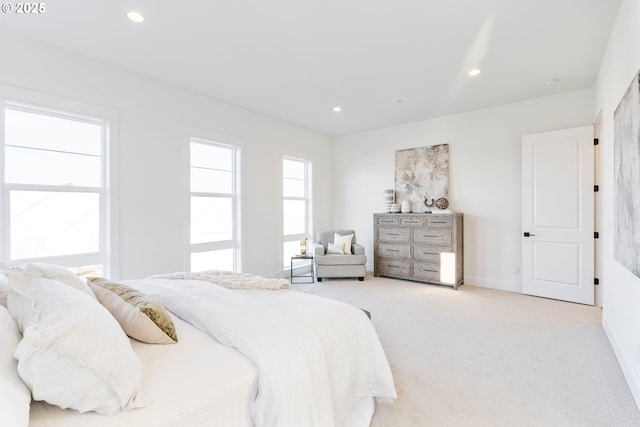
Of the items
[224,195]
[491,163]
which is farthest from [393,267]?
[224,195]

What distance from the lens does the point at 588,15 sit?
98.0 inches

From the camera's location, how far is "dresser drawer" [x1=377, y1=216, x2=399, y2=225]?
525cm

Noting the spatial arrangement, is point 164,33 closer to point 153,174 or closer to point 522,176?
point 153,174

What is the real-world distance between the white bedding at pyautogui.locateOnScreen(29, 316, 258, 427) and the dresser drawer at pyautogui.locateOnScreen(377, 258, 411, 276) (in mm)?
4198

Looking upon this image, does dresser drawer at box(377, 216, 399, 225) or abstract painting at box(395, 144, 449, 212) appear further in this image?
dresser drawer at box(377, 216, 399, 225)

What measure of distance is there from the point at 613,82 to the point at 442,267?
9.59 feet

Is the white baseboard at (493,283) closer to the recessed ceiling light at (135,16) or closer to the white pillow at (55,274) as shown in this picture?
the white pillow at (55,274)

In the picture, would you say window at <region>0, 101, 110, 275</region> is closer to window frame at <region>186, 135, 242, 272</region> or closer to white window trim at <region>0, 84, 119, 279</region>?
white window trim at <region>0, 84, 119, 279</region>

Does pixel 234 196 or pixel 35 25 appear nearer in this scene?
pixel 35 25

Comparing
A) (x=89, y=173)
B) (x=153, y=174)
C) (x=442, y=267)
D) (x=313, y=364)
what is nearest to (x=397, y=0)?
(x=313, y=364)

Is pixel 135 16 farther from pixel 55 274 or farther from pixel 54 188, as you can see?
pixel 55 274

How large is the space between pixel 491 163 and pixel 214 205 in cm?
424

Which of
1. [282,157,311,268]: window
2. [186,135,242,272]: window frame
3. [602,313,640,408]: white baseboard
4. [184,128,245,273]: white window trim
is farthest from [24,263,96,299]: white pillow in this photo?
[282,157,311,268]: window

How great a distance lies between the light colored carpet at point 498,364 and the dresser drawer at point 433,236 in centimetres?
98
